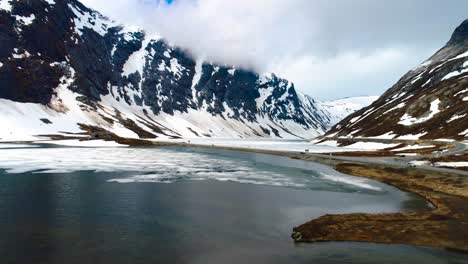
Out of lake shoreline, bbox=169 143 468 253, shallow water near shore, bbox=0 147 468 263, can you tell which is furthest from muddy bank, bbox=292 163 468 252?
shallow water near shore, bbox=0 147 468 263

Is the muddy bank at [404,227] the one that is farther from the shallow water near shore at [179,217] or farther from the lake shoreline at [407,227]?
the shallow water near shore at [179,217]

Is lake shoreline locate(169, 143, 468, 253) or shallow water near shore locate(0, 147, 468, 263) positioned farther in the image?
lake shoreline locate(169, 143, 468, 253)

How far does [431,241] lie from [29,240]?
100 ft

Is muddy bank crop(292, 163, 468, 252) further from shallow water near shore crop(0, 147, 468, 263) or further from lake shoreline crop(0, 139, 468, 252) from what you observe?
shallow water near shore crop(0, 147, 468, 263)

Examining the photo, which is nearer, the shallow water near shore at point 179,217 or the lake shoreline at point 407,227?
A: the shallow water near shore at point 179,217

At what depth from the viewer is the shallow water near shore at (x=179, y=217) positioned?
28234mm

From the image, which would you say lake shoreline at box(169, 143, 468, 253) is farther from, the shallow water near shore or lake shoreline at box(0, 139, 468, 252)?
the shallow water near shore

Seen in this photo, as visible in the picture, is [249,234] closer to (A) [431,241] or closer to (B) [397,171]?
(A) [431,241]

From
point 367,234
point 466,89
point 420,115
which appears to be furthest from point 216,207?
point 466,89

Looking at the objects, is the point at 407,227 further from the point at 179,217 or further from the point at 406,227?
the point at 179,217

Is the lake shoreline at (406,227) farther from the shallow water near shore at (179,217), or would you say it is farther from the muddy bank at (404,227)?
the shallow water near shore at (179,217)

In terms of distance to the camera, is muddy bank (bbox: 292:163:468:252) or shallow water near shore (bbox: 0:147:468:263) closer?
shallow water near shore (bbox: 0:147:468:263)

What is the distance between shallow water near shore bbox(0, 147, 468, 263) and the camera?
28.2 m

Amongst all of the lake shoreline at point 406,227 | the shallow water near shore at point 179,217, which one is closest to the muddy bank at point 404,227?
the lake shoreline at point 406,227
